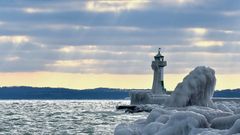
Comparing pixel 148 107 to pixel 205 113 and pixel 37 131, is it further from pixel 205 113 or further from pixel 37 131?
pixel 205 113

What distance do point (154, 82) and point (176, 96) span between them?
62.7 m

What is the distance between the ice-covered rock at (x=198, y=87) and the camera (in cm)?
5038

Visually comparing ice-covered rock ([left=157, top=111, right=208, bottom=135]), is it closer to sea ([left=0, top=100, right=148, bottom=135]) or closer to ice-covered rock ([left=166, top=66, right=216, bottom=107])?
sea ([left=0, top=100, right=148, bottom=135])

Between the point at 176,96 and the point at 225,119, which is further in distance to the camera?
the point at 176,96

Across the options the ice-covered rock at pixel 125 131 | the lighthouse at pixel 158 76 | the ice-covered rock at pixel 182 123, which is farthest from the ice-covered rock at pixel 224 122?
the lighthouse at pixel 158 76

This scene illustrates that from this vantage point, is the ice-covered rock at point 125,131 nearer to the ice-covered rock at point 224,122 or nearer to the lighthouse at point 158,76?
the ice-covered rock at point 224,122

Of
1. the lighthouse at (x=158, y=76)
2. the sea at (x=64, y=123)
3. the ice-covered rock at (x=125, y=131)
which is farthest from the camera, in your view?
the lighthouse at (x=158, y=76)

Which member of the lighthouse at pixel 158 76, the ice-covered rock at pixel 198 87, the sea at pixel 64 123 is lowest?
the sea at pixel 64 123

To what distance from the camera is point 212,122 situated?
975 inches

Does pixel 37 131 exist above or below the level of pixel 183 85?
below

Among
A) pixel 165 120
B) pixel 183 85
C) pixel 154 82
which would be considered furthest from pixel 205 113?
pixel 154 82

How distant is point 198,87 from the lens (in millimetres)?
50781

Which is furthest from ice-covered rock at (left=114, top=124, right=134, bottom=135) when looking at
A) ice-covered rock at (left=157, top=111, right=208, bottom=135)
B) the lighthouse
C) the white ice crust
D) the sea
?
the lighthouse

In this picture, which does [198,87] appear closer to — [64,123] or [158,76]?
[64,123]
